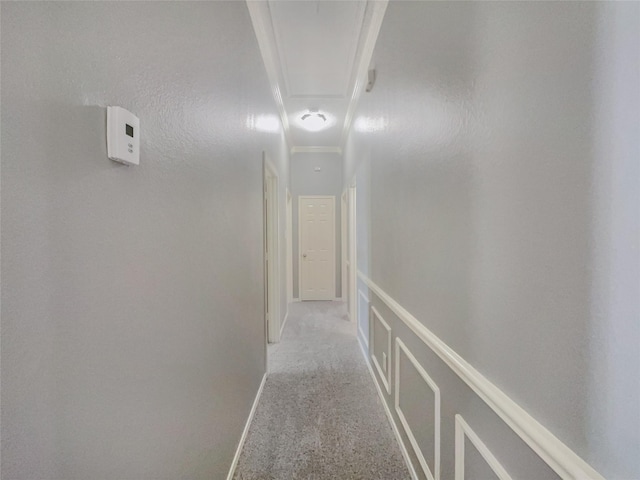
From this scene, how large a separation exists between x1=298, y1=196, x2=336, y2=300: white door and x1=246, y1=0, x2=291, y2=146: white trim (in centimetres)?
251

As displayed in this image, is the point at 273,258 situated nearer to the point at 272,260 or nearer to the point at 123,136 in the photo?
the point at 272,260

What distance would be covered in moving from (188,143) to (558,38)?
1.09 meters

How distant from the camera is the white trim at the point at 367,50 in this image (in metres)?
2.02

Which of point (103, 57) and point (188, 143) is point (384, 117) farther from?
point (103, 57)

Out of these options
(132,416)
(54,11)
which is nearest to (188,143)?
(54,11)

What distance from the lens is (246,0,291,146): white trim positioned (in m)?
2.05

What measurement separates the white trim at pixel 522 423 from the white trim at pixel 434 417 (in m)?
0.21

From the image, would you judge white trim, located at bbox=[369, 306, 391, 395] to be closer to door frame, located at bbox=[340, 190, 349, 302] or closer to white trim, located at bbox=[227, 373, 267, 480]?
white trim, located at bbox=[227, 373, 267, 480]

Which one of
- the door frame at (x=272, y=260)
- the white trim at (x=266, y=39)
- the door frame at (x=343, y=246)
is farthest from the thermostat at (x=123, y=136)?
the door frame at (x=343, y=246)

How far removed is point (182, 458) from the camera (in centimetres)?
101

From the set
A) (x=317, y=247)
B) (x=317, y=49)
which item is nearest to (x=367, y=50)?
(x=317, y=49)

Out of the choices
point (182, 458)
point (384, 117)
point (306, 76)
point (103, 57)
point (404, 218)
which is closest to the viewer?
point (103, 57)

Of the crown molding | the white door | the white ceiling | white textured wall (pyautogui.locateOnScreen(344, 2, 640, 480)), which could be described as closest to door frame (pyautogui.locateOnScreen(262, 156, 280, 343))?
the white ceiling

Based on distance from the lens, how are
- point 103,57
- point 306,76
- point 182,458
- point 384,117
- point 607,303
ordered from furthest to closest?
point 306,76 → point 384,117 → point 182,458 → point 103,57 → point 607,303
